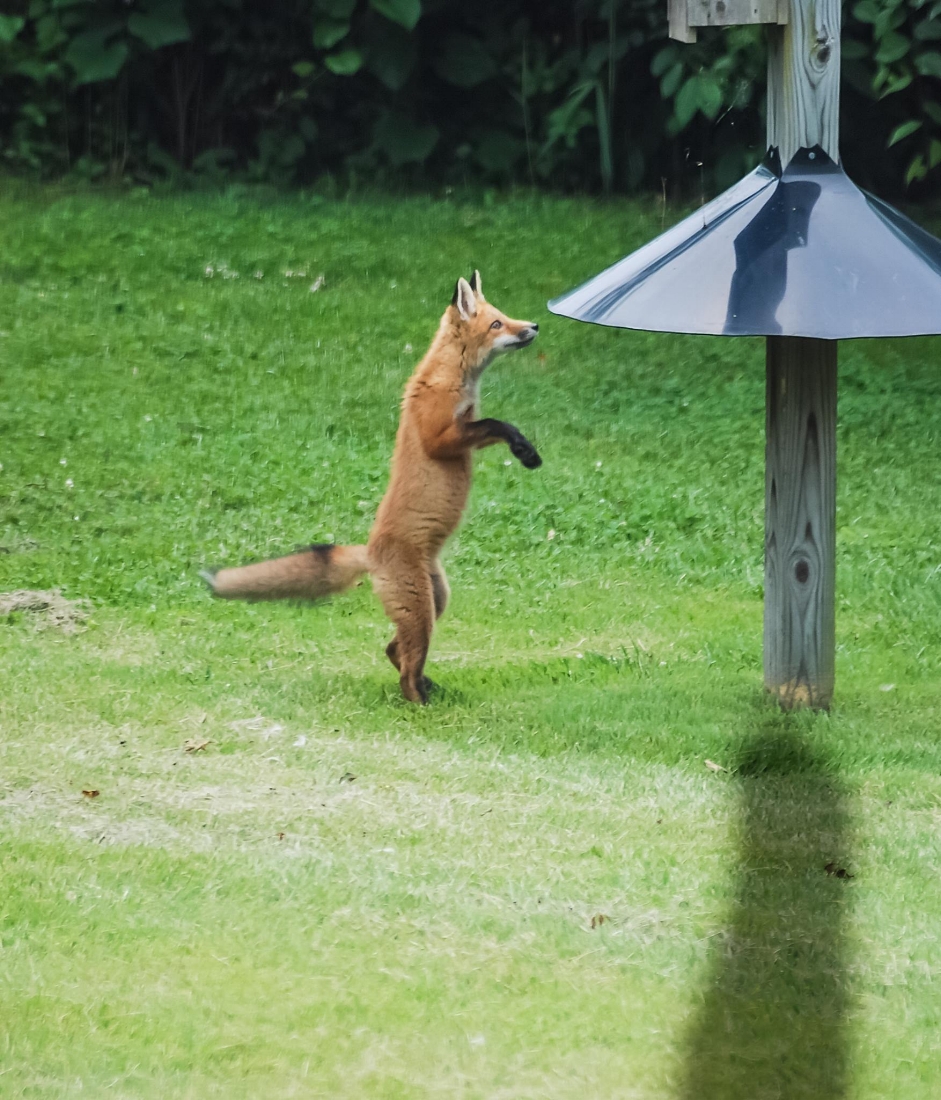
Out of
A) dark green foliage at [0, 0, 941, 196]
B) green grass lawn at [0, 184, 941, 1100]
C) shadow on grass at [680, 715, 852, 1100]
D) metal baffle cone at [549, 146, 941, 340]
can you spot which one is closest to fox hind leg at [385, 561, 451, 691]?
green grass lawn at [0, 184, 941, 1100]

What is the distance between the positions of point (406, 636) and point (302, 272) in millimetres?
6945

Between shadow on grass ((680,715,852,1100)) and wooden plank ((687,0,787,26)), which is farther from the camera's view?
wooden plank ((687,0,787,26))

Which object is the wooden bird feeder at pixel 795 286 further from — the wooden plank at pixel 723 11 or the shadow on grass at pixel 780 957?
the shadow on grass at pixel 780 957

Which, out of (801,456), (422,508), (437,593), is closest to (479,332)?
(422,508)

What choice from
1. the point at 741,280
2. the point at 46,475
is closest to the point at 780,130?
the point at 741,280

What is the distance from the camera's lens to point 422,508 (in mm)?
5875

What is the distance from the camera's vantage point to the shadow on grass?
340cm

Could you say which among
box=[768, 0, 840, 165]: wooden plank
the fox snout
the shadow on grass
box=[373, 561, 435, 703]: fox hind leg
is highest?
box=[768, 0, 840, 165]: wooden plank

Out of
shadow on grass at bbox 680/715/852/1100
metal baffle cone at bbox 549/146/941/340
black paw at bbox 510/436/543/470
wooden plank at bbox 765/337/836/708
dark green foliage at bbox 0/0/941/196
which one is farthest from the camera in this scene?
dark green foliage at bbox 0/0/941/196

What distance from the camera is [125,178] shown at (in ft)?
46.1

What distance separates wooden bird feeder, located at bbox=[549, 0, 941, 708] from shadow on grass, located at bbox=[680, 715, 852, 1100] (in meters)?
0.81

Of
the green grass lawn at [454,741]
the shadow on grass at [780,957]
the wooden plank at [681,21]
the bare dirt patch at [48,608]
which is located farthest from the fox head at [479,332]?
the bare dirt patch at [48,608]

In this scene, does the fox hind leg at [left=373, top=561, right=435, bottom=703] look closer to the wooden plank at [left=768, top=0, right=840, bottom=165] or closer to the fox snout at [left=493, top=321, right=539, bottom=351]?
the fox snout at [left=493, top=321, right=539, bottom=351]

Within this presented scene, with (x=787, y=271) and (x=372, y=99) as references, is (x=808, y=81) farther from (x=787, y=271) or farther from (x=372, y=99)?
(x=372, y=99)
